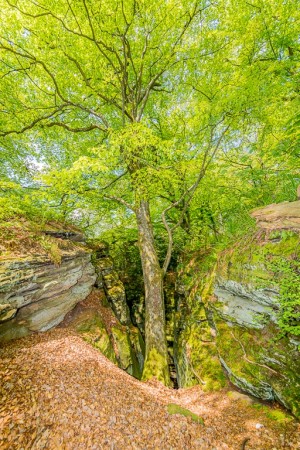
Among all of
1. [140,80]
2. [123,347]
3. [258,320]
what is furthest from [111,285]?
[140,80]

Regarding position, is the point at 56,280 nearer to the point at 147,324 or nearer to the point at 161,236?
the point at 147,324

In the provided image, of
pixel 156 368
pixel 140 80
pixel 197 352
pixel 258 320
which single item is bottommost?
pixel 156 368

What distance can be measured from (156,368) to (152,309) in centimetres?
159

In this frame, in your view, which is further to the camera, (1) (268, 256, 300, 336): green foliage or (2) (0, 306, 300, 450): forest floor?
(1) (268, 256, 300, 336): green foliage

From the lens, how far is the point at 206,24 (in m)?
7.11

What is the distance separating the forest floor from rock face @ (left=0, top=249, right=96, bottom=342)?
545mm

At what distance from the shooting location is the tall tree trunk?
5.69 meters

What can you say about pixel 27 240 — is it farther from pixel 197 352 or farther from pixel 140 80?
pixel 140 80

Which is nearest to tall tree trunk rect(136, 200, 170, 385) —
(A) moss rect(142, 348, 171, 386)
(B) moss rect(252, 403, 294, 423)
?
(A) moss rect(142, 348, 171, 386)

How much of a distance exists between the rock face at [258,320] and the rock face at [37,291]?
4140 millimetres

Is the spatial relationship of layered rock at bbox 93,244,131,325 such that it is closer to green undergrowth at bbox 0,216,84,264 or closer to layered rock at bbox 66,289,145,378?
layered rock at bbox 66,289,145,378

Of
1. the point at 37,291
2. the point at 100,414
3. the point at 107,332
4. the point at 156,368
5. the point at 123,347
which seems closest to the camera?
the point at 100,414

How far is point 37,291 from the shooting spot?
488cm

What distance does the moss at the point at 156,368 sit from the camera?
216 inches
